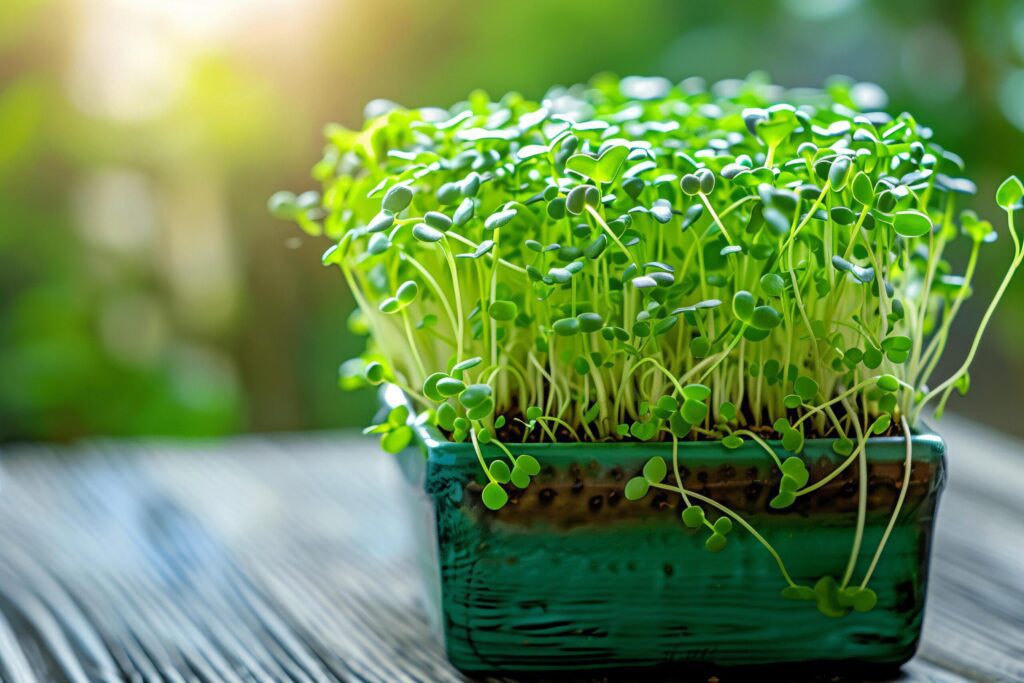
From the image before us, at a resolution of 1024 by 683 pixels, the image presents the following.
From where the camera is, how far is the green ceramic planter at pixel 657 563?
0.64 meters

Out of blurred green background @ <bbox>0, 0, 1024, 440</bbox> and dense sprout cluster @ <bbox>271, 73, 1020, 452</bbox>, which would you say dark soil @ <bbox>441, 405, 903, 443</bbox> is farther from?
blurred green background @ <bbox>0, 0, 1024, 440</bbox>

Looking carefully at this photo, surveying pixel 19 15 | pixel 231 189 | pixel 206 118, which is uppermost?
pixel 19 15

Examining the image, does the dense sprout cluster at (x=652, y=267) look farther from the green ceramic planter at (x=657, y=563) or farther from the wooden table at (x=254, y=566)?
the wooden table at (x=254, y=566)

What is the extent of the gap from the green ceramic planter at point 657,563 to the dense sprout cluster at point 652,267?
0.03 meters

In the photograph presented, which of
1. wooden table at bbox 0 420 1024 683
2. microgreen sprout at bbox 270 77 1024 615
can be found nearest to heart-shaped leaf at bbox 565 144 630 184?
microgreen sprout at bbox 270 77 1024 615

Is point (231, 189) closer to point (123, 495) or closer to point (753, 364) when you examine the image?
point (123, 495)

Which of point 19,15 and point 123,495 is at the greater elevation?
point 19,15

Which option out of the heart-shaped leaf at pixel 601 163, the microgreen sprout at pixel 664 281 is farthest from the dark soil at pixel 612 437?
the heart-shaped leaf at pixel 601 163

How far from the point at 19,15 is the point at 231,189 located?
47 cm

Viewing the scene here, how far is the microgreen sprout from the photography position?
62 cm

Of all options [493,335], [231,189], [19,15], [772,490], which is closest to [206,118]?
[231,189]

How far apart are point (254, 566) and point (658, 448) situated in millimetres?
519

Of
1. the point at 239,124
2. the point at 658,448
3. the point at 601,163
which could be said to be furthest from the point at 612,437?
the point at 239,124

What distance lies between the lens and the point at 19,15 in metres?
1.73
